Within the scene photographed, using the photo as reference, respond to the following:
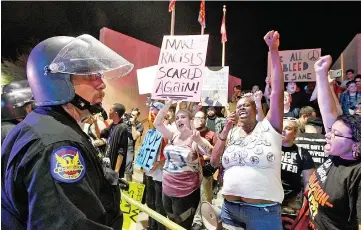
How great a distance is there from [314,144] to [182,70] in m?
1.98

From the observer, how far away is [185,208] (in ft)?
15.3

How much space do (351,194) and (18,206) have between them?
1945 mm

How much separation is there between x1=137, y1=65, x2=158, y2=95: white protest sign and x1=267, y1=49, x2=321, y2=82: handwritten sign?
133 inches

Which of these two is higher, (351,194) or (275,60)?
(275,60)

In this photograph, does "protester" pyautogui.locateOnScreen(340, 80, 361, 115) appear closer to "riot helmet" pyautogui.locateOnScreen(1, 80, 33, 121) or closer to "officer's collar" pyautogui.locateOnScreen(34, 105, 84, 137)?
"riot helmet" pyautogui.locateOnScreen(1, 80, 33, 121)

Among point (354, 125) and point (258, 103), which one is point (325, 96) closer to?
point (354, 125)

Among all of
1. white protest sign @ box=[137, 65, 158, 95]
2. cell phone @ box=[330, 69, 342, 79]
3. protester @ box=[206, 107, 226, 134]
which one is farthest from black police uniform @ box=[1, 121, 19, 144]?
protester @ box=[206, 107, 226, 134]

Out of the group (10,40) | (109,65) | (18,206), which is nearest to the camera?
(18,206)

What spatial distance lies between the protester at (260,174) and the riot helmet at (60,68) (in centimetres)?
167

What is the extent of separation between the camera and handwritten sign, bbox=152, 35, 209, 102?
4957mm

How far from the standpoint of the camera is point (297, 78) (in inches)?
335

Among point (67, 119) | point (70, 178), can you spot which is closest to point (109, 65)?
point (67, 119)

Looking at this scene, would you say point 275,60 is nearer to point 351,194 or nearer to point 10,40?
point 351,194

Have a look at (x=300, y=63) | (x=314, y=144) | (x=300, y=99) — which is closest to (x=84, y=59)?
(x=314, y=144)
